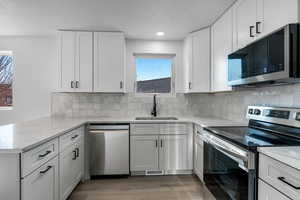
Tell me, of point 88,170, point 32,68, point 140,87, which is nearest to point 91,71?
point 140,87

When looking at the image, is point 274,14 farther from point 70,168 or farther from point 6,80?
point 6,80

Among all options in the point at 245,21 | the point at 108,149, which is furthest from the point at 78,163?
the point at 245,21

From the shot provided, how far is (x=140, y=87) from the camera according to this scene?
3.78 m

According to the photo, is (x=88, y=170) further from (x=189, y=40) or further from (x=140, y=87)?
(x=189, y=40)

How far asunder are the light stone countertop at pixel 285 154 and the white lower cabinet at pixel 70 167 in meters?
1.83

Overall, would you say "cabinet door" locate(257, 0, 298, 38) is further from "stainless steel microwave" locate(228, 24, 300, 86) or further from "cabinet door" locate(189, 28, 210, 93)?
"cabinet door" locate(189, 28, 210, 93)

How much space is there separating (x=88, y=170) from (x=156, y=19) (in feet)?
7.87

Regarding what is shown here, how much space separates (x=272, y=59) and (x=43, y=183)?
205cm

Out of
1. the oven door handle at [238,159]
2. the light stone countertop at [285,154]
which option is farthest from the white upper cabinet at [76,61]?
the light stone countertop at [285,154]

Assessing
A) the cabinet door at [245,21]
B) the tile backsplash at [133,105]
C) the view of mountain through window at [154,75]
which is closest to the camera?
the cabinet door at [245,21]

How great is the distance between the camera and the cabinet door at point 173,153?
10.1 ft

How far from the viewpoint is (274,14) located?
5.19ft

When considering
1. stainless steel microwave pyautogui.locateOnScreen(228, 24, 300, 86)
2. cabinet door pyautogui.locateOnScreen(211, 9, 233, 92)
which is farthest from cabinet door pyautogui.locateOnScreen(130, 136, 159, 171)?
stainless steel microwave pyautogui.locateOnScreen(228, 24, 300, 86)

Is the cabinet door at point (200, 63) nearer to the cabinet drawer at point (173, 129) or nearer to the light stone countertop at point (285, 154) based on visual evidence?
the cabinet drawer at point (173, 129)
